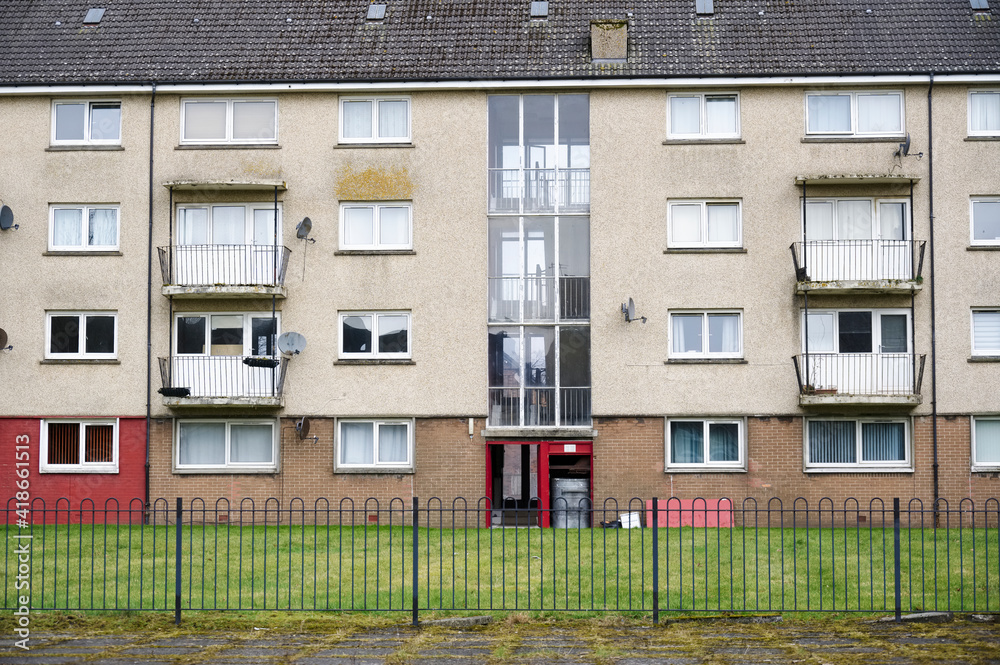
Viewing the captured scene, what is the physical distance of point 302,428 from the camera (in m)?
23.9

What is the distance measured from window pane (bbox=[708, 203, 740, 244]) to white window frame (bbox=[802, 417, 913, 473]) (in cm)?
425

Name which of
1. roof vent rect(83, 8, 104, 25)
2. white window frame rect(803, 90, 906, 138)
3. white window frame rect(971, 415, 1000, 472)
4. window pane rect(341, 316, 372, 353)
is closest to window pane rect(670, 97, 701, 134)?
white window frame rect(803, 90, 906, 138)

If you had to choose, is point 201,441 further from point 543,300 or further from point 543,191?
point 543,191

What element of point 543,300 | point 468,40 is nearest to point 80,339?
point 543,300

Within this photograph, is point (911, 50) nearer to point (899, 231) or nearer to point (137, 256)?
point (899, 231)

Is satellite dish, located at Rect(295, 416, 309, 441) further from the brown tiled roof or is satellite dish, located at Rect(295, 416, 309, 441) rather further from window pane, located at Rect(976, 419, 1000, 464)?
window pane, located at Rect(976, 419, 1000, 464)

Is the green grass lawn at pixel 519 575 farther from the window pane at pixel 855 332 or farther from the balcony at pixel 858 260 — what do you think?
Result: the balcony at pixel 858 260

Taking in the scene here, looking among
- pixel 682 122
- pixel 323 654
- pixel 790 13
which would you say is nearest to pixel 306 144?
pixel 682 122

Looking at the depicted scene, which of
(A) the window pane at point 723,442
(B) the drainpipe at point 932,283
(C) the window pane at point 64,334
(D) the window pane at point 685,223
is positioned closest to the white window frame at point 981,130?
(B) the drainpipe at point 932,283

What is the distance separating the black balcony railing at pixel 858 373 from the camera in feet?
76.7

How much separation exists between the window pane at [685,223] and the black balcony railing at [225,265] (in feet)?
27.7

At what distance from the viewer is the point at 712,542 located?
62.8 feet

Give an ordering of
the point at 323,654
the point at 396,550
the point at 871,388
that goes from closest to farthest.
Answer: the point at 323,654 < the point at 396,550 < the point at 871,388

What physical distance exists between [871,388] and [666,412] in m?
4.32
